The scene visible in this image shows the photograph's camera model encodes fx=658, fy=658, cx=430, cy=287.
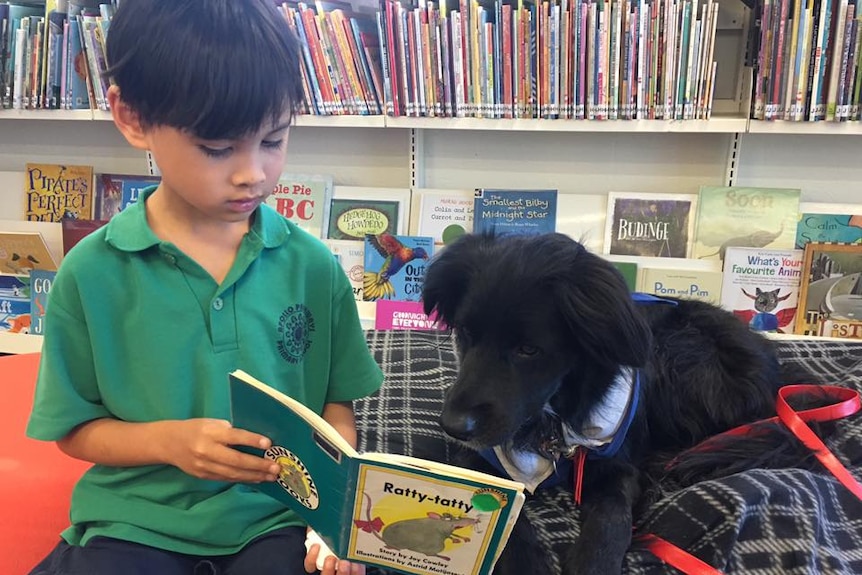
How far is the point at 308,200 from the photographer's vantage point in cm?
238

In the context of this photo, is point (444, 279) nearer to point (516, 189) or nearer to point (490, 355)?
point (490, 355)

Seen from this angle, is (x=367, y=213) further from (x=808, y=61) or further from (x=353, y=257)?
(x=808, y=61)

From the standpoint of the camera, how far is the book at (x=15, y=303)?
8.21ft

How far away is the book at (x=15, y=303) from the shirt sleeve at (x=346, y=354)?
206cm

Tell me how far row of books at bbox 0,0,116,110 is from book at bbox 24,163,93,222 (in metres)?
0.35

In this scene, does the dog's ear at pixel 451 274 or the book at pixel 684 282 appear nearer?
the dog's ear at pixel 451 274

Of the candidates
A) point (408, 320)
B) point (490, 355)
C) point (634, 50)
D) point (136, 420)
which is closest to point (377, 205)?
point (408, 320)

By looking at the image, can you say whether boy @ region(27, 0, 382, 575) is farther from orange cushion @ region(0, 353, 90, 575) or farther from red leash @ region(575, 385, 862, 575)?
red leash @ region(575, 385, 862, 575)

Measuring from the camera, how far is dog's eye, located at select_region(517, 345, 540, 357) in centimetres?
104

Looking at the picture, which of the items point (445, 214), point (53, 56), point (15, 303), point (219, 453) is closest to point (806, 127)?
point (445, 214)

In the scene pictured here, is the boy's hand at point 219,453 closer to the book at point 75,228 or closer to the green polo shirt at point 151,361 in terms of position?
the green polo shirt at point 151,361

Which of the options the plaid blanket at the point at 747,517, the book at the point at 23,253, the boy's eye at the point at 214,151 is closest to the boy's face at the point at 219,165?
the boy's eye at the point at 214,151

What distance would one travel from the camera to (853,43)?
1.74 m

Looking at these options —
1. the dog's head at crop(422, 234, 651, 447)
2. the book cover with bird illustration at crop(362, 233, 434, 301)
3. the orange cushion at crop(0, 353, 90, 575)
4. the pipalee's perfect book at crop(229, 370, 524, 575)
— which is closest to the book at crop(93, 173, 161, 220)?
the book cover with bird illustration at crop(362, 233, 434, 301)
